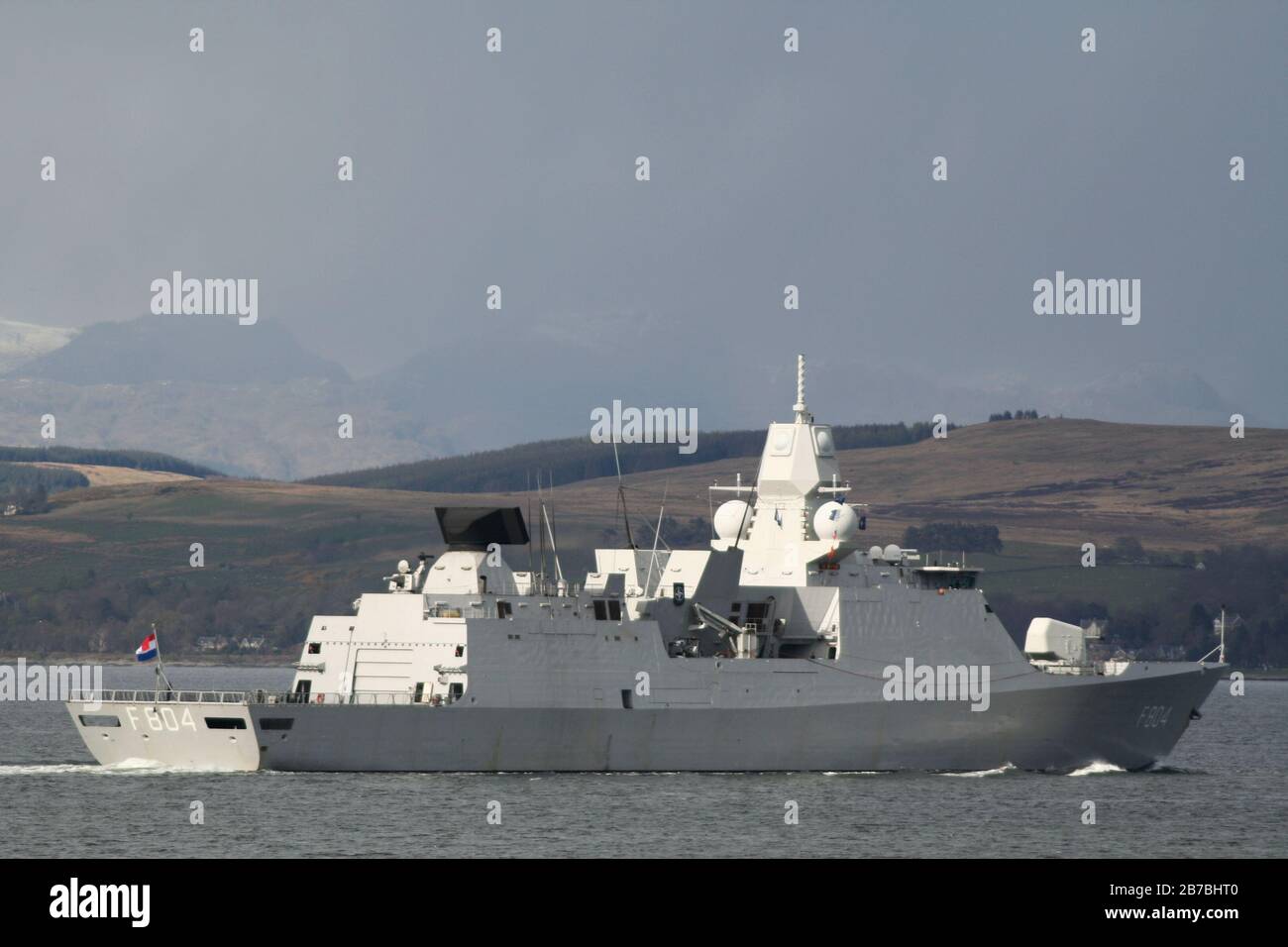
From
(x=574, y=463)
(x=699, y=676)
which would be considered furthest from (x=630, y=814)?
(x=574, y=463)

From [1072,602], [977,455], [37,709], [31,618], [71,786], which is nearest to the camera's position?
[71,786]

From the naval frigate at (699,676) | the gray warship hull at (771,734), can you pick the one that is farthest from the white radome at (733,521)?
the gray warship hull at (771,734)

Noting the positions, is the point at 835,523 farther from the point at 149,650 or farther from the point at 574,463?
the point at 574,463

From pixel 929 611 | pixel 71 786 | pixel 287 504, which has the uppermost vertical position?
pixel 287 504

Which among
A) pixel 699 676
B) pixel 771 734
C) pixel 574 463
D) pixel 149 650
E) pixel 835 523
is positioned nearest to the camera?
pixel 149 650

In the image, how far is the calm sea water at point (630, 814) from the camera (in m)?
27.9

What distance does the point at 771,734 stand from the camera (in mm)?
37531

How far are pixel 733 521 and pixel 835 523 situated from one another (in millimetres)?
2652

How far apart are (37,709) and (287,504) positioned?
260 ft

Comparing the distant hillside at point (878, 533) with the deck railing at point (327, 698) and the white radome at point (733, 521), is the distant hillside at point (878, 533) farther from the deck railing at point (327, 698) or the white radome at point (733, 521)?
the deck railing at point (327, 698)

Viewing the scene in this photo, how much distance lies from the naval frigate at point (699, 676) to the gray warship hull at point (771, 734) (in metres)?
0.04
